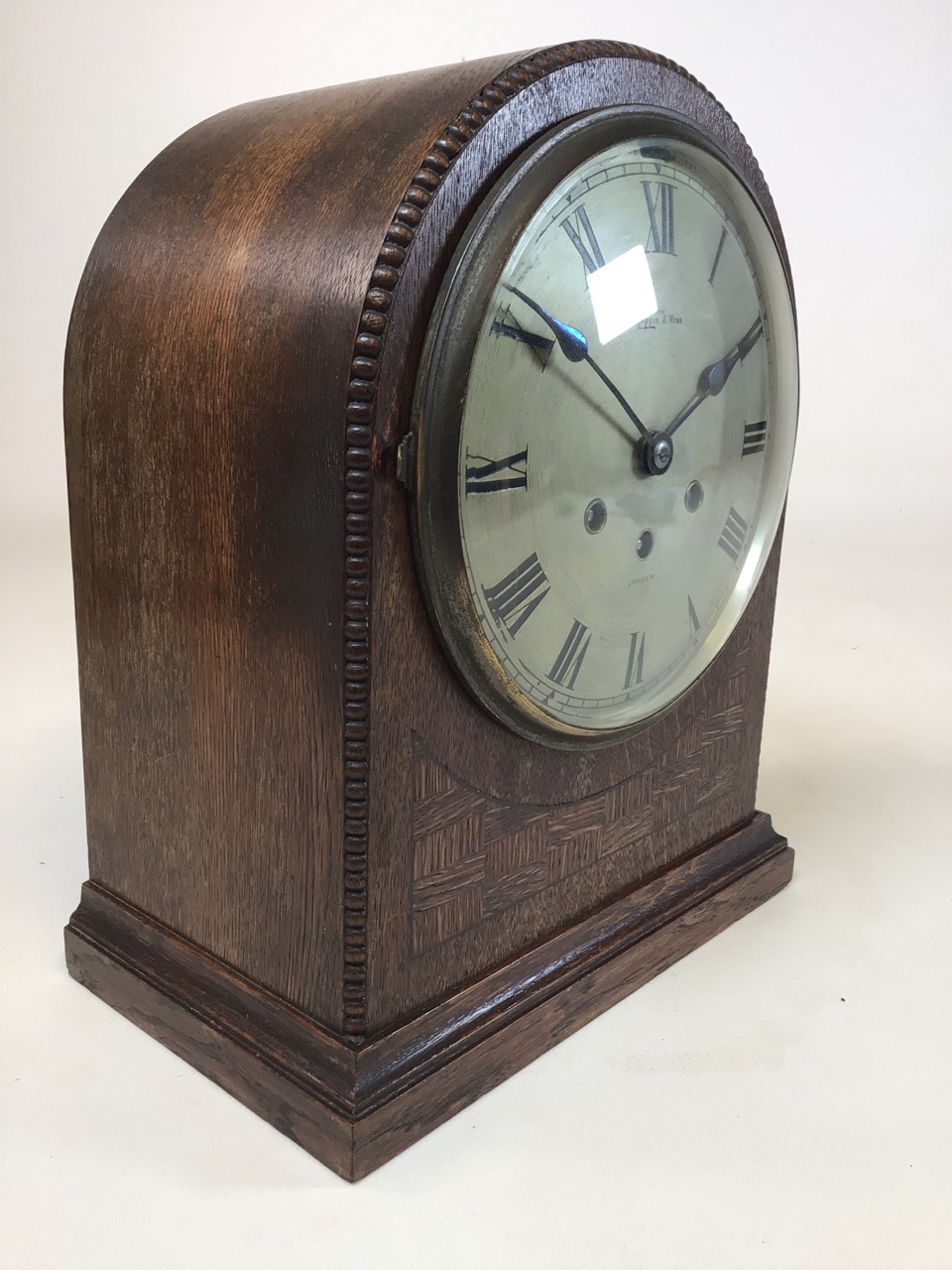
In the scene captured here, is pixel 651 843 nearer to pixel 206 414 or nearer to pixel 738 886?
pixel 738 886

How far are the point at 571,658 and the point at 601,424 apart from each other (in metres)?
0.24

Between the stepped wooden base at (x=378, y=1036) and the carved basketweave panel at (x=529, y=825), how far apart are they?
78 millimetres

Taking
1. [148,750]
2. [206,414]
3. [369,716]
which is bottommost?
[148,750]

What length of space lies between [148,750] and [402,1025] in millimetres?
416

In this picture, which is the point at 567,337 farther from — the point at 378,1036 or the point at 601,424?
the point at 378,1036

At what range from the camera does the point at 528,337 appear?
46.3 inches

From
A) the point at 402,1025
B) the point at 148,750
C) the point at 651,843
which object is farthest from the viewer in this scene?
the point at 651,843

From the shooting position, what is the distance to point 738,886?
1.72m

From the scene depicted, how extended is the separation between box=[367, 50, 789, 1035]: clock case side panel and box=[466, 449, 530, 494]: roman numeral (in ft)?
0.23

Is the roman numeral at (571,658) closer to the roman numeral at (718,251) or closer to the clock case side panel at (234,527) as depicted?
the clock case side panel at (234,527)

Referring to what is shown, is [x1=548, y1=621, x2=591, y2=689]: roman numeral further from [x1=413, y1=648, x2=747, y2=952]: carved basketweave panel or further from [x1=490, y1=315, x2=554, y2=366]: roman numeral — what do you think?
[x1=490, y1=315, x2=554, y2=366]: roman numeral

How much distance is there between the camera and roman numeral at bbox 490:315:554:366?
3.76ft

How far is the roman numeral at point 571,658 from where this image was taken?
4.33 feet

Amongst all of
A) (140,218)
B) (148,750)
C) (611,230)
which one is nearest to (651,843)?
→ (148,750)
